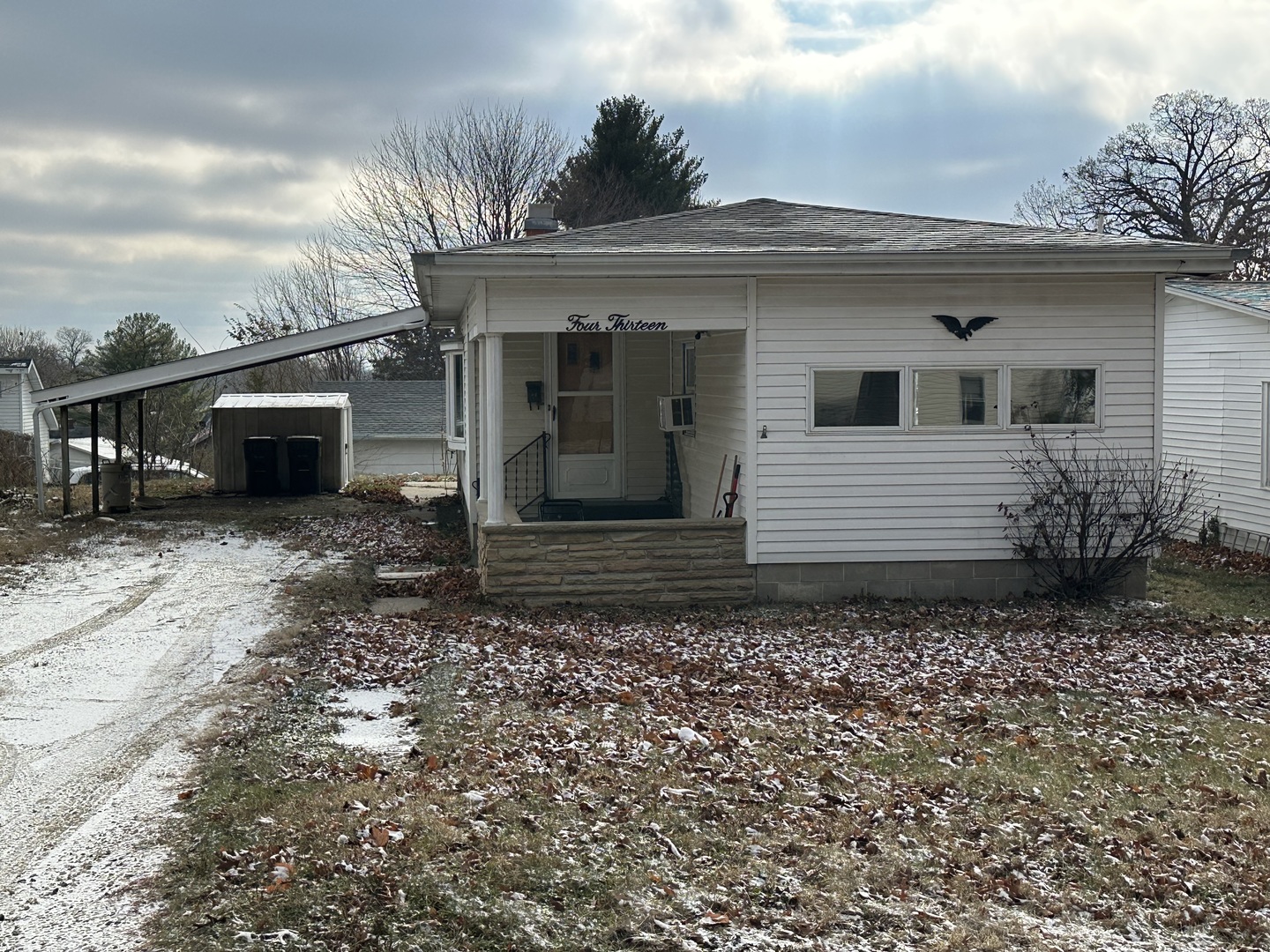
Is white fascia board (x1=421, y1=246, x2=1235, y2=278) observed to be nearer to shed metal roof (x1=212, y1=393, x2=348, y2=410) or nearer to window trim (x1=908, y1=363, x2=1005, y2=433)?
window trim (x1=908, y1=363, x2=1005, y2=433)

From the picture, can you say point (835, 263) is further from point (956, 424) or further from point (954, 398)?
point (956, 424)

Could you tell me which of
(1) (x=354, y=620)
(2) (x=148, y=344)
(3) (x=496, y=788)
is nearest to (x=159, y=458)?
(2) (x=148, y=344)

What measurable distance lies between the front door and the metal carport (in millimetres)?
3597

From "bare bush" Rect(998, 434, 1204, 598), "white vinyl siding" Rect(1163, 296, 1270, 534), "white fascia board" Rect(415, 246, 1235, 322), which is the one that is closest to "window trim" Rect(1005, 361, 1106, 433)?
"bare bush" Rect(998, 434, 1204, 598)

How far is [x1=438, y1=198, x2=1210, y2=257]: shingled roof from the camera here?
10578mm

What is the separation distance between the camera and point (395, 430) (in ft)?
114

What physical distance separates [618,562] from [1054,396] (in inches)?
175

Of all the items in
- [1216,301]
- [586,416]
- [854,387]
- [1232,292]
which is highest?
[1232,292]

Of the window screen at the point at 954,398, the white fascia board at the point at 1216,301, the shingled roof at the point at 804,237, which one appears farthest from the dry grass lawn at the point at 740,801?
the white fascia board at the point at 1216,301

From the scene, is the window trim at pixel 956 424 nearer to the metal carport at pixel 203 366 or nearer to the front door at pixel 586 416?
the front door at pixel 586 416

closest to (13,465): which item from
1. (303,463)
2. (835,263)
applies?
(303,463)

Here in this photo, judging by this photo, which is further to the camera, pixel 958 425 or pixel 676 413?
pixel 676 413

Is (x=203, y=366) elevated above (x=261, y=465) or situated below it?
above

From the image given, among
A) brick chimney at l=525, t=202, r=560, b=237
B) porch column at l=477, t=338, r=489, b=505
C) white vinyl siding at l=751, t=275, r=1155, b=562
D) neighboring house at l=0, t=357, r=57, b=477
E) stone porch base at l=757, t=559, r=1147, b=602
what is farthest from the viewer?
neighboring house at l=0, t=357, r=57, b=477
